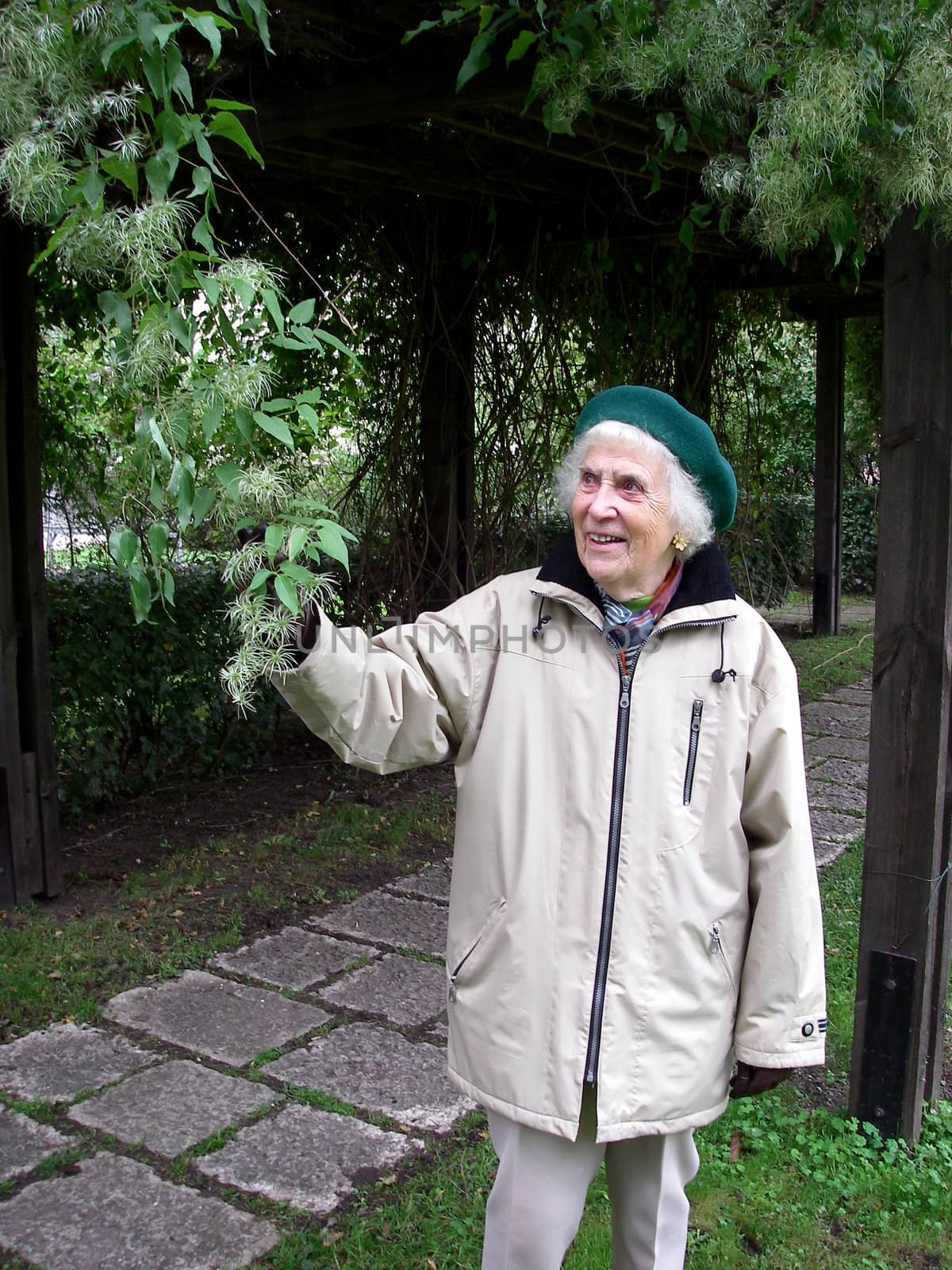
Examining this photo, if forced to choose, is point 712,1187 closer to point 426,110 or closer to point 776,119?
point 776,119

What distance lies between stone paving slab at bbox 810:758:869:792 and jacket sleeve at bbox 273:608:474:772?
4474 millimetres

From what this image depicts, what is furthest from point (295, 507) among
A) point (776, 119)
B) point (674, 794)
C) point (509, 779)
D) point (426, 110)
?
point (426, 110)

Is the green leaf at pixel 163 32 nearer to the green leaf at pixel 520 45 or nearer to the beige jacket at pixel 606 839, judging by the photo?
the beige jacket at pixel 606 839

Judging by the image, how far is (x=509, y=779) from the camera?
1.81 m

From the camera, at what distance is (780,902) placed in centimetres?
187

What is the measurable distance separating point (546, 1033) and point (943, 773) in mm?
1486

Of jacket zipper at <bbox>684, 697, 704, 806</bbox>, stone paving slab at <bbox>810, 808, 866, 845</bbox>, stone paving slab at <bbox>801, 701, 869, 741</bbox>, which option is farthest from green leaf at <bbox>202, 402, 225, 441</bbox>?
stone paving slab at <bbox>801, 701, 869, 741</bbox>

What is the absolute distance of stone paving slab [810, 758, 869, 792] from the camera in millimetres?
5977

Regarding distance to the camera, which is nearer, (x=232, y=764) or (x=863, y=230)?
(x=863, y=230)

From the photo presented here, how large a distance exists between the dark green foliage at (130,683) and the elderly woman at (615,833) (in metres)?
3.18

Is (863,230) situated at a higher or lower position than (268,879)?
higher

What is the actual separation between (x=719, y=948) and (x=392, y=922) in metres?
2.37

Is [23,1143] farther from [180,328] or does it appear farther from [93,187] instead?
[93,187]

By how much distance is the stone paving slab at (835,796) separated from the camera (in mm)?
5566
